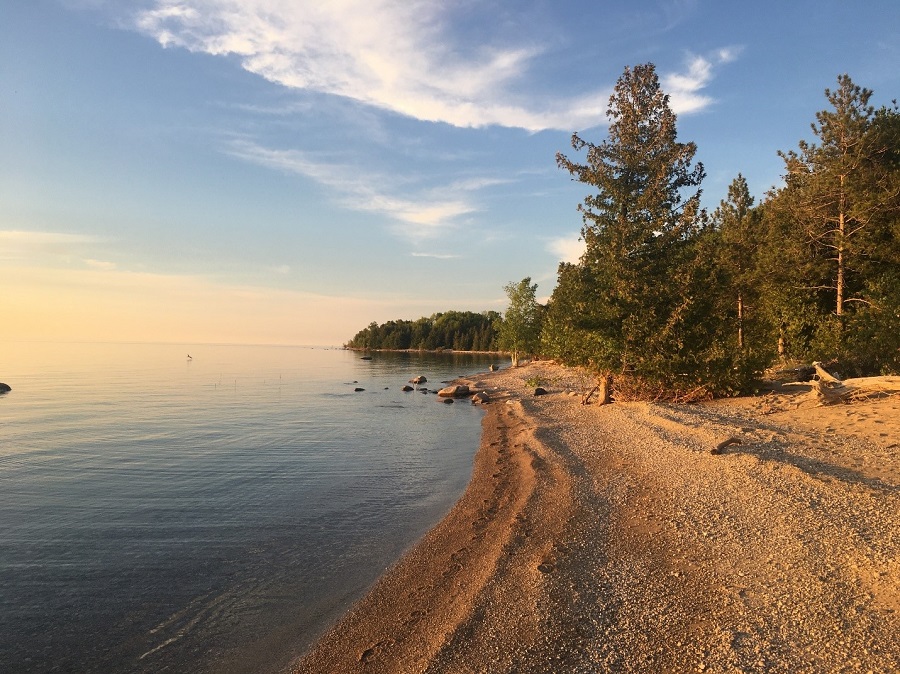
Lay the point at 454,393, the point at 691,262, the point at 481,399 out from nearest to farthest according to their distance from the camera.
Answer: the point at 691,262, the point at 481,399, the point at 454,393

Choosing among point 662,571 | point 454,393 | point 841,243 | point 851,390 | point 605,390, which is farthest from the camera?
point 454,393

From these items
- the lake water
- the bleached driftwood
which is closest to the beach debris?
the lake water

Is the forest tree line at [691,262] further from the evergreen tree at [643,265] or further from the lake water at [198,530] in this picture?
the lake water at [198,530]

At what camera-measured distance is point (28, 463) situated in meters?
18.5

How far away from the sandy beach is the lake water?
4.02ft

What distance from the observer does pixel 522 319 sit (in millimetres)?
85125

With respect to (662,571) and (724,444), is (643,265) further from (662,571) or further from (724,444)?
(662,571)

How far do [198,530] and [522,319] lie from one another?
76.3 m

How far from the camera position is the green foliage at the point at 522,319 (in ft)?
276

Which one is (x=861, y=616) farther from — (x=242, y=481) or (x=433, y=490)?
(x=242, y=481)

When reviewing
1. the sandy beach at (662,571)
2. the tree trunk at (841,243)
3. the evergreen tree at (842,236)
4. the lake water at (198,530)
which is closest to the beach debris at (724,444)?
the sandy beach at (662,571)

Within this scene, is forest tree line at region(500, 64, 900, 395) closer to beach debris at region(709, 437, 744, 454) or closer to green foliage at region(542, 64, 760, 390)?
green foliage at region(542, 64, 760, 390)

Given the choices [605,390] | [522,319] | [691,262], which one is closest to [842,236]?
[691,262]

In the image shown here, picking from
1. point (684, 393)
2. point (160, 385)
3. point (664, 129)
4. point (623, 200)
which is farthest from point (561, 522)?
point (160, 385)
